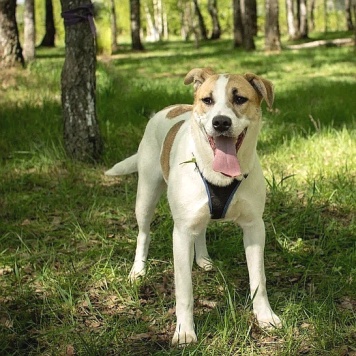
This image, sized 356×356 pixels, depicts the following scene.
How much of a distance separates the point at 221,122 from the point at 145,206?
124 cm

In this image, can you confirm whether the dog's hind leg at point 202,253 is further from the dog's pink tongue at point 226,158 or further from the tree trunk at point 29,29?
the tree trunk at point 29,29

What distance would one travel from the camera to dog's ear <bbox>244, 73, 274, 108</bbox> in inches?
123

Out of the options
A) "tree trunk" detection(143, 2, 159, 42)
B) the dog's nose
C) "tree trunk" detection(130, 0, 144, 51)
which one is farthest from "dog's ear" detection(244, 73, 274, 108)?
"tree trunk" detection(143, 2, 159, 42)

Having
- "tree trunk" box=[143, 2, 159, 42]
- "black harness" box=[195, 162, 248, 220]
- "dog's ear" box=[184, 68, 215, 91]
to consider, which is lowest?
"black harness" box=[195, 162, 248, 220]

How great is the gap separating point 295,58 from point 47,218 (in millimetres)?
12976

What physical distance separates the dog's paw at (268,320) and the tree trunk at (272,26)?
1557 centimetres

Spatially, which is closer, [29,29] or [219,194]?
[219,194]

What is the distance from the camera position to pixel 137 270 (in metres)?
3.93

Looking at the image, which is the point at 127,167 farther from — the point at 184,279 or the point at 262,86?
the point at 262,86

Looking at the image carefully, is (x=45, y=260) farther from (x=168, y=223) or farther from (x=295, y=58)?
(x=295, y=58)

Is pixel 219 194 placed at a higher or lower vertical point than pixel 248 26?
lower

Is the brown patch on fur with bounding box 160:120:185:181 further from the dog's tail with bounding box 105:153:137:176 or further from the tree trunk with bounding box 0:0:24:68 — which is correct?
the tree trunk with bounding box 0:0:24:68

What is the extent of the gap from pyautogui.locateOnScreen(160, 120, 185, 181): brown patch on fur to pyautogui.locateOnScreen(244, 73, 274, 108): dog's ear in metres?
0.63

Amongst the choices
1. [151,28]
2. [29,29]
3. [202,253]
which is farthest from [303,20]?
[202,253]
